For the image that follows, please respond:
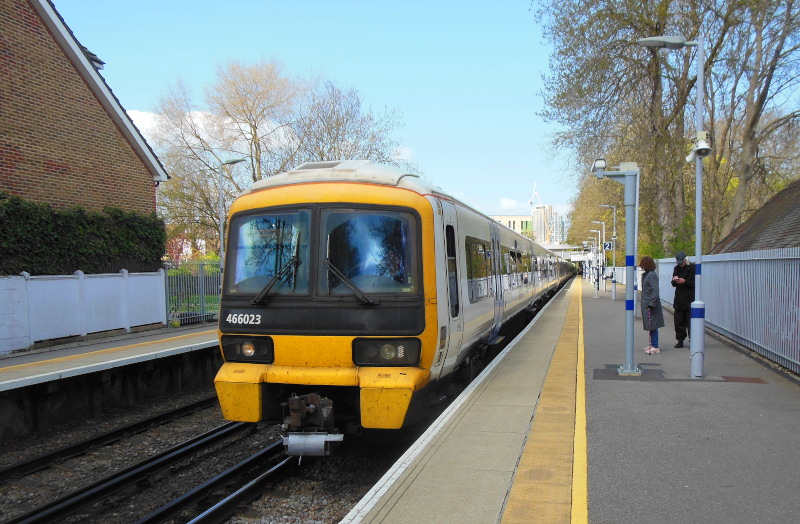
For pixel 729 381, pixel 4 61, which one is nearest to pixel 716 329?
pixel 729 381

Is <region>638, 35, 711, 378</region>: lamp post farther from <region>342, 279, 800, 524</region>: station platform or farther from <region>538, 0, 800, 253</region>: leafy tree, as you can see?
<region>538, 0, 800, 253</region>: leafy tree

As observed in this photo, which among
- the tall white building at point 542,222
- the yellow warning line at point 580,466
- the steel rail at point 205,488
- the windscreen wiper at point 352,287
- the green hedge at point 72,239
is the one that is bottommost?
the steel rail at point 205,488

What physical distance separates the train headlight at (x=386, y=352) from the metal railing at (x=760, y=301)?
5672 millimetres

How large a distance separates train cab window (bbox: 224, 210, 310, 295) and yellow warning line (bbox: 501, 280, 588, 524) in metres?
2.52

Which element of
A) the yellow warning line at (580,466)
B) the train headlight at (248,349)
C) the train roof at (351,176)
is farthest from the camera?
the train roof at (351,176)

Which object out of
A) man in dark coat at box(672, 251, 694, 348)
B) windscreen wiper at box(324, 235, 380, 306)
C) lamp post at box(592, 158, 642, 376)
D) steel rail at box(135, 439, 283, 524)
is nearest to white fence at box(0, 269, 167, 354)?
steel rail at box(135, 439, 283, 524)

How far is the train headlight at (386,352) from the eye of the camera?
5324 mm

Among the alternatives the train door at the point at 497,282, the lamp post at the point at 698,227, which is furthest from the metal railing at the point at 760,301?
the train door at the point at 497,282

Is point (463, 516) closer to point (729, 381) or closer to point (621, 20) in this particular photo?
point (729, 381)

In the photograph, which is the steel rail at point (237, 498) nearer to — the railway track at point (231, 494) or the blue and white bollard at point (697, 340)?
the railway track at point (231, 494)

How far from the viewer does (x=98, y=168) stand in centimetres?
1581

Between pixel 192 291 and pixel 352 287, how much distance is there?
13860mm

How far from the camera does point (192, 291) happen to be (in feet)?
58.7

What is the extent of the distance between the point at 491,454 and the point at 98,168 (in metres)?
14.6
